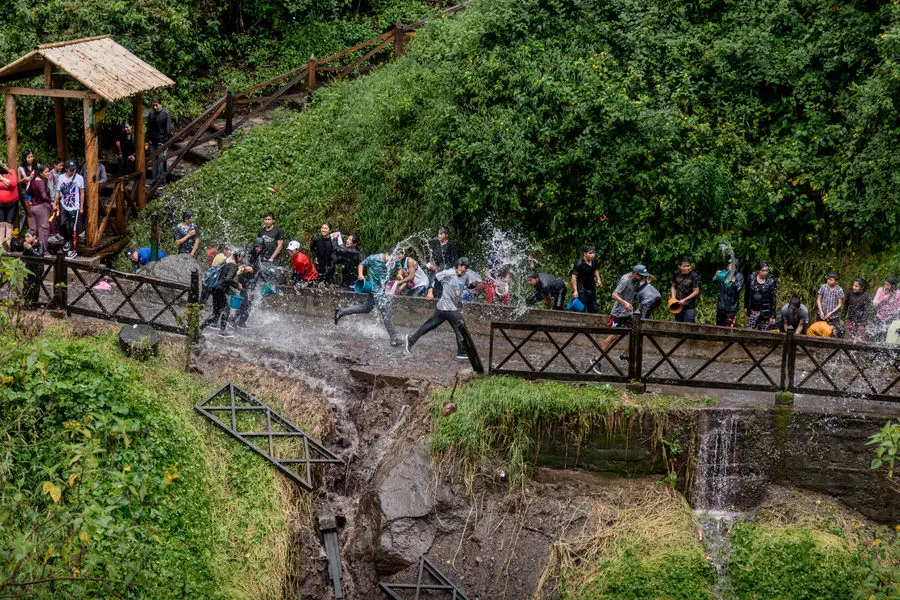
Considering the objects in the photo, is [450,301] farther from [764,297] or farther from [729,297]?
[764,297]

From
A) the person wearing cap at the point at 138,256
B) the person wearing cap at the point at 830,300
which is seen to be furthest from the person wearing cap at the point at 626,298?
Result: the person wearing cap at the point at 138,256

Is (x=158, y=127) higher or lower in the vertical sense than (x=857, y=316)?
higher

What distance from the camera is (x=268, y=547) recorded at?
14.0 meters

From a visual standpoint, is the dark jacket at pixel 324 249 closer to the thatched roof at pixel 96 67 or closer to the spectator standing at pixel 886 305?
the thatched roof at pixel 96 67

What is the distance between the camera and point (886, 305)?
1606cm

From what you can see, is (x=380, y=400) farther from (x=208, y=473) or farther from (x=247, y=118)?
(x=247, y=118)

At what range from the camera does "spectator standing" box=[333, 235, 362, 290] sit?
18.4 meters

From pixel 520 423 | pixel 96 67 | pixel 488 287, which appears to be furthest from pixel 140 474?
pixel 96 67

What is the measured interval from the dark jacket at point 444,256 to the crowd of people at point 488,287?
2 cm

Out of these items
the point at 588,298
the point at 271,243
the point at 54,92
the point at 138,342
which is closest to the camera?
the point at 138,342

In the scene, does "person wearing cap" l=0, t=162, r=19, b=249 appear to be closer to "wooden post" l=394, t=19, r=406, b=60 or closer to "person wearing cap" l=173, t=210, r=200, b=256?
"person wearing cap" l=173, t=210, r=200, b=256

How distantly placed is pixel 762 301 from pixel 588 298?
2.60 meters

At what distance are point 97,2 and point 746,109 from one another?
13.0 metres

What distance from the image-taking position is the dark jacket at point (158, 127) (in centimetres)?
2216
